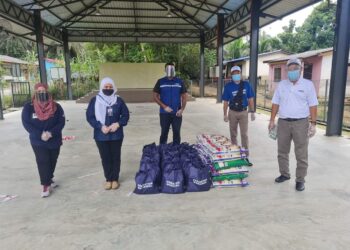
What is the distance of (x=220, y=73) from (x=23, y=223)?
42.6 feet

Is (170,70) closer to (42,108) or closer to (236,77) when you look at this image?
(236,77)

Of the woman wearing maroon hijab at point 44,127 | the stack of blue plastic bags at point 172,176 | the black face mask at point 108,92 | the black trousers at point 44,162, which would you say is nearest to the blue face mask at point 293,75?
the stack of blue plastic bags at point 172,176

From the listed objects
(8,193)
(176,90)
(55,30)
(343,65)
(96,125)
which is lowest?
(8,193)

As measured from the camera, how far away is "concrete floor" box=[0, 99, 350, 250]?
2516mm

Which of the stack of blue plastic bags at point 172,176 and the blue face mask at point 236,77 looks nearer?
the stack of blue plastic bags at point 172,176

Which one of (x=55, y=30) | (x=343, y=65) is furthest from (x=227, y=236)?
(x=55, y=30)

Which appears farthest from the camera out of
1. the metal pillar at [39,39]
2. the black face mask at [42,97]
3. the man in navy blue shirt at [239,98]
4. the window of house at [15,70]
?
the window of house at [15,70]

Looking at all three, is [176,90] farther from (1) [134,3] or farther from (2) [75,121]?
(1) [134,3]

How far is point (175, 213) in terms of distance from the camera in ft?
9.94

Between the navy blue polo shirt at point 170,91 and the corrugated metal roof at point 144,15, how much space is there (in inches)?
296

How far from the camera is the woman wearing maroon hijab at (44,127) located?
332 centimetres

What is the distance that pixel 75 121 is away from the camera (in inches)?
372

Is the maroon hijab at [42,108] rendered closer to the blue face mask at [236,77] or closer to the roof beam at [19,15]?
the blue face mask at [236,77]

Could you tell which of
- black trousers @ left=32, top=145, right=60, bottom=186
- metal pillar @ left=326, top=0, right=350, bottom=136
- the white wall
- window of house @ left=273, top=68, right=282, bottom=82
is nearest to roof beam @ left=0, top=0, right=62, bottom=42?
the white wall
